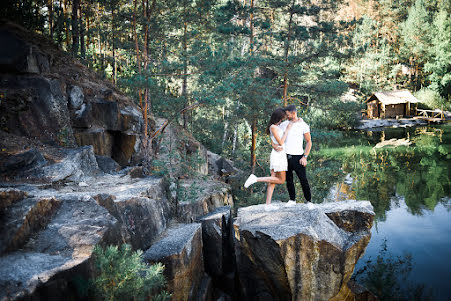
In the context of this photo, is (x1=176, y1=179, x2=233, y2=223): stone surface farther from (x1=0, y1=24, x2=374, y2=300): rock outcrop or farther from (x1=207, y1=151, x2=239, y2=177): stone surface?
(x1=207, y1=151, x2=239, y2=177): stone surface

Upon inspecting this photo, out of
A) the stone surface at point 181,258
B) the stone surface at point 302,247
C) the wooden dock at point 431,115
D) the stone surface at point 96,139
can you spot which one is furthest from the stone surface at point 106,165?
the wooden dock at point 431,115

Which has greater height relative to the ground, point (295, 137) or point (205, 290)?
point (295, 137)

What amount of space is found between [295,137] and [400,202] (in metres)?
11.2

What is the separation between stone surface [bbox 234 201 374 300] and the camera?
16.7 feet

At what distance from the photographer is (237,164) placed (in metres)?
14.6

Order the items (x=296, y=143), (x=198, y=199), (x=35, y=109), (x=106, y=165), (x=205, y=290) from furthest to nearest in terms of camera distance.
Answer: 1. (x=198, y=199)
2. (x=106, y=165)
3. (x=35, y=109)
4. (x=205, y=290)
5. (x=296, y=143)

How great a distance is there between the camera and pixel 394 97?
35.7m

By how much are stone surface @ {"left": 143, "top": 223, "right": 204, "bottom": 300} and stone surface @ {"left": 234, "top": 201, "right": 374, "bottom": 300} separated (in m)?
0.82

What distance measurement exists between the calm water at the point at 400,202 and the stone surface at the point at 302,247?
9.82ft

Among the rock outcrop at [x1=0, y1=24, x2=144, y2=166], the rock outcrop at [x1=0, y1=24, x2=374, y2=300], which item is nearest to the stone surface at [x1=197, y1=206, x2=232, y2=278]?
the rock outcrop at [x1=0, y1=24, x2=374, y2=300]

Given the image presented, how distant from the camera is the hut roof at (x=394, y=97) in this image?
3522 cm

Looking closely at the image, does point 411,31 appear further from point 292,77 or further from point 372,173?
point 292,77

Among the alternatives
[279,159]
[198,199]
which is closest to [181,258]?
[279,159]

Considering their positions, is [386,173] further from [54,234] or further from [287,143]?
[54,234]
